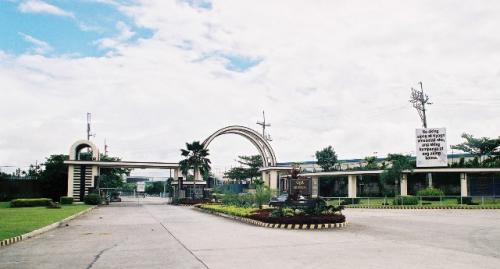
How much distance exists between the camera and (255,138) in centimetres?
5006

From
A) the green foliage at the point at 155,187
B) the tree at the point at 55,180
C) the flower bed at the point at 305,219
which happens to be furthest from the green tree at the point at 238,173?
the flower bed at the point at 305,219

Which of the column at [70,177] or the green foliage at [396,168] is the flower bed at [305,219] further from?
the column at [70,177]

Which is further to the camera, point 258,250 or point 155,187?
point 155,187

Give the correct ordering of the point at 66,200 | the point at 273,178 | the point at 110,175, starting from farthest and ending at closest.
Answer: the point at 110,175
the point at 273,178
the point at 66,200

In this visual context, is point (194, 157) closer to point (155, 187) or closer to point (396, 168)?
point (396, 168)

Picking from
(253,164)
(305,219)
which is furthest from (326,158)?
(305,219)

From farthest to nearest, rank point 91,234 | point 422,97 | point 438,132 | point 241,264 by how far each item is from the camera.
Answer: point 422,97 → point 438,132 → point 91,234 → point 241,264

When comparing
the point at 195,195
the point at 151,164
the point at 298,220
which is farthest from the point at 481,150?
the point at 298,220

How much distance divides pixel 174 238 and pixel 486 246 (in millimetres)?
8849

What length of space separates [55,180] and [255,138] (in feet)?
69.8

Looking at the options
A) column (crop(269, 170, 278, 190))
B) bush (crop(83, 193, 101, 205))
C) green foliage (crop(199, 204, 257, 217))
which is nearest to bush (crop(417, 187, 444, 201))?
column (crop(269, 170, 278, 190))

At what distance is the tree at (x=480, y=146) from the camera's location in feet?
170

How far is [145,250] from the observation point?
1098 cm

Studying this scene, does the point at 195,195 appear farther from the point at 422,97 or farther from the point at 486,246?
the point at 486,246
